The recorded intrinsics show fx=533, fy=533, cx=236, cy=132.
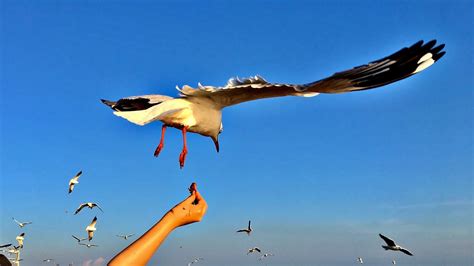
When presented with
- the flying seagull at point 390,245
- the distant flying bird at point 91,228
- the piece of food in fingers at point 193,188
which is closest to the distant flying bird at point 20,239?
the distant flying bird at point 91,228

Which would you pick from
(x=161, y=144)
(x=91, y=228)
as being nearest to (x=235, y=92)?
(x=161, y=144)

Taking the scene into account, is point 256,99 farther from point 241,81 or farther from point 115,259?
point 115,259

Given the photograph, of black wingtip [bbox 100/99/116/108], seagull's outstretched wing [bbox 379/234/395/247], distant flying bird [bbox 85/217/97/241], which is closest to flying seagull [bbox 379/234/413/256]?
seagull's outstretched wing [bbox 379/234/395/247]

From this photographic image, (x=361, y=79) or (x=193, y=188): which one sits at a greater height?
(x=361, y=79)

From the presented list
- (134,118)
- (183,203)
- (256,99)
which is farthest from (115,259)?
(256,99)

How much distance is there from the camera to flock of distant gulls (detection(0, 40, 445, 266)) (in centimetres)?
362

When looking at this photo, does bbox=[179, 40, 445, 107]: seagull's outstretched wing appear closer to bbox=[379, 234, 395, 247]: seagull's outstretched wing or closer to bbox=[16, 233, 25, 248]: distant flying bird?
bbox=[379, 234, 395, 247]: seagull's outstretched wing

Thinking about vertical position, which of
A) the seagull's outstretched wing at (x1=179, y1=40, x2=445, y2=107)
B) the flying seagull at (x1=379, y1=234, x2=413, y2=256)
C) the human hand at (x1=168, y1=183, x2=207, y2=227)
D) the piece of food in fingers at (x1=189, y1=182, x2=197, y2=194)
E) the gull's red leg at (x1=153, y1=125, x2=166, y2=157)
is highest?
the flying seagull at (x1=379, y1=234, x2=413, y2=256)

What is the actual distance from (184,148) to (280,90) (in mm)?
779

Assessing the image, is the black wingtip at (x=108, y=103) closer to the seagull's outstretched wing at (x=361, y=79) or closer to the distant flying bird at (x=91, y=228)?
the seagull's outstretched wing at (x=361, y=79)

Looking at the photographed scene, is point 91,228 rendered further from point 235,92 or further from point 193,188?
point 193,188

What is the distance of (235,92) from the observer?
3.83 meters

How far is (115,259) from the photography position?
5.54ft

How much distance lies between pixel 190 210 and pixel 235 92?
200cm
